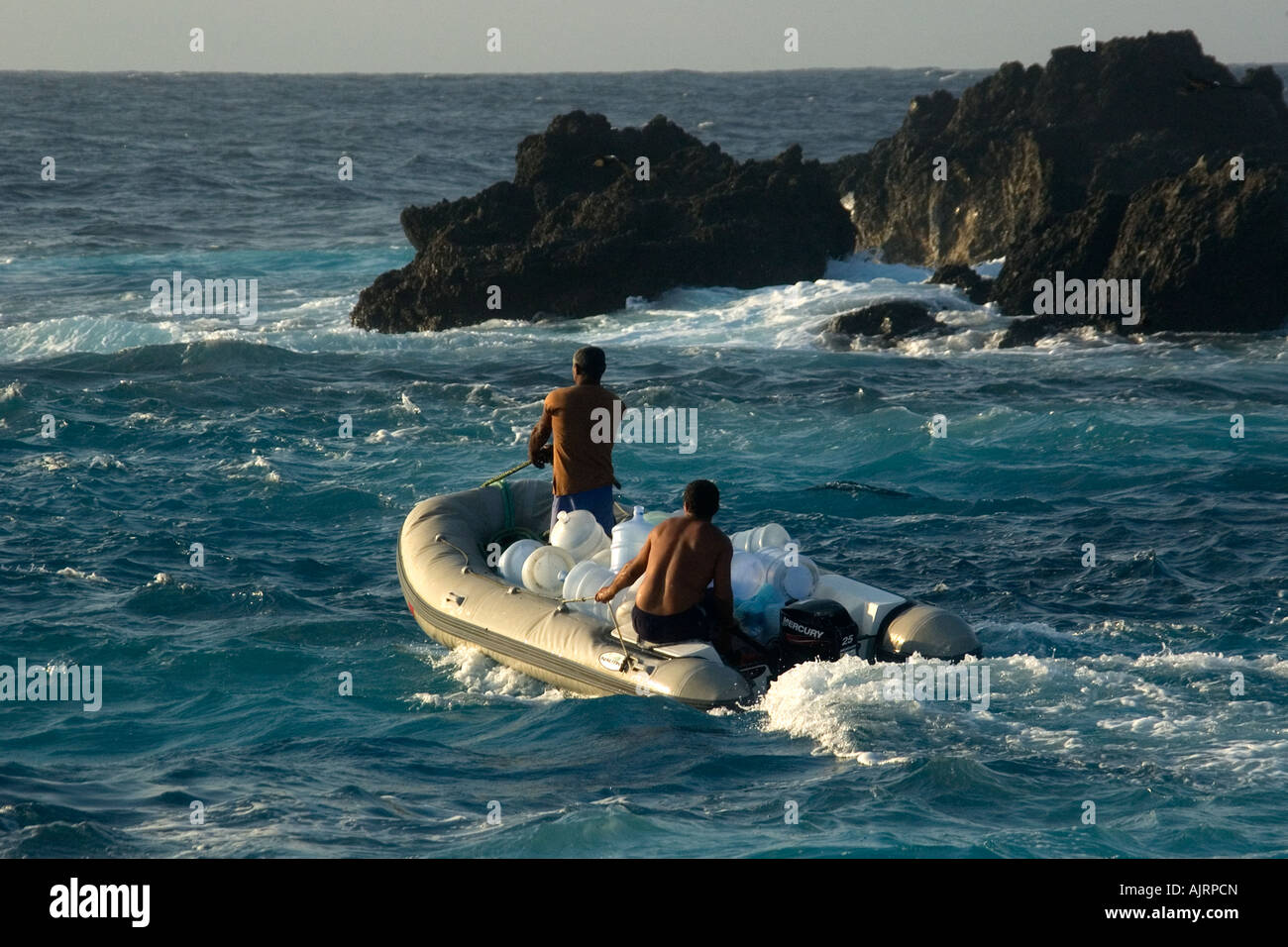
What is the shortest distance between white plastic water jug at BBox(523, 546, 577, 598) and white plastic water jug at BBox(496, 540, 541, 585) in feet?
0.47

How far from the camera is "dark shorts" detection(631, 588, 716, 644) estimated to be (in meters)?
9.72

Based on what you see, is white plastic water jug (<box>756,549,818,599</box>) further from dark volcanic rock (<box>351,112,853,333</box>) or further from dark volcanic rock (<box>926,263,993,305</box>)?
dark volcanic rock (<box>351,112,853,333</box>)

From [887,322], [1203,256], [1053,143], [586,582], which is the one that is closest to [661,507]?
[586,582]

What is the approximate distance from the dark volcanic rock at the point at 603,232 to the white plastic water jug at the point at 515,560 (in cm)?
1547

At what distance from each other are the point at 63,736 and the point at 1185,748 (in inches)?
266

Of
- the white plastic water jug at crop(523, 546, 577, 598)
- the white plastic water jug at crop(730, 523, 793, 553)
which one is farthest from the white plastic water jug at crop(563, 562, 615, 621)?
the white plastic water jug at crop(730, 523, 793, 553)

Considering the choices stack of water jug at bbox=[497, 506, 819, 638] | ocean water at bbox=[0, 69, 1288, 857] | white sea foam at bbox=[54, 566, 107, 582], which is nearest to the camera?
ocean water at bbox=[0, 69, 1288, 857]

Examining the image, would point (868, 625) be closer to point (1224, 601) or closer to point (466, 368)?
point (1224, 601)

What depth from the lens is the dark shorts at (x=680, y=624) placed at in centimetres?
972

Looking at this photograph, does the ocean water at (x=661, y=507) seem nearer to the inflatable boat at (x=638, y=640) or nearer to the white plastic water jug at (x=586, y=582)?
the inflatable boat at (x=638, y=640)

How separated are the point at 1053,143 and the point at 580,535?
21936 millimetres

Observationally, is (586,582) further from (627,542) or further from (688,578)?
(688,578)

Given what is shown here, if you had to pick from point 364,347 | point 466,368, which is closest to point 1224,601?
point 466,368
